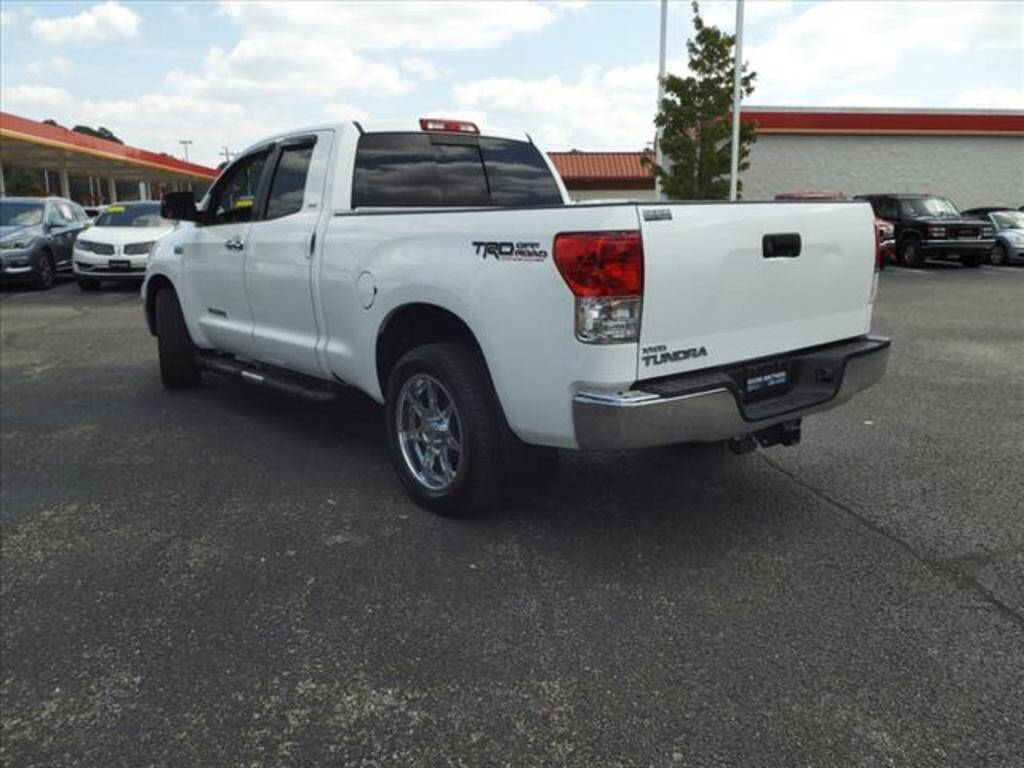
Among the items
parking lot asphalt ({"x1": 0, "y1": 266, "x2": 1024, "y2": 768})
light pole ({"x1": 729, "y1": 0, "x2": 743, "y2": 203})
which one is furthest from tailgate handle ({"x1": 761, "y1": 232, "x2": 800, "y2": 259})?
light pole ({"x1": 729, "y1": 0, "x2": 743, "y2": 203})

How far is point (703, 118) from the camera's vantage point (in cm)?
2308

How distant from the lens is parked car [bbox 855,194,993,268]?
63.3ft

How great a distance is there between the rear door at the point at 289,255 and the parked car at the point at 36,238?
12385 millimetres

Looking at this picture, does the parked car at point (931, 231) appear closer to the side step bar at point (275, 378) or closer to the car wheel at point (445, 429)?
the side step bar at point (275, 378)

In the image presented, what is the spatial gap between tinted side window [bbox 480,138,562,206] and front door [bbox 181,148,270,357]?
1.50 m

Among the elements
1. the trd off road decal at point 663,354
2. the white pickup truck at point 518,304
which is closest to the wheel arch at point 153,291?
the white pickup truck at point 518,304

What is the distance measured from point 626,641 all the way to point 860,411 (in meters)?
3.88

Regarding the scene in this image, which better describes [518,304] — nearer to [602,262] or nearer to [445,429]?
[602,262]

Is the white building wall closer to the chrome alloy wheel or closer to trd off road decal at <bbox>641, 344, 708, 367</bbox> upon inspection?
the chrome alloy wheel

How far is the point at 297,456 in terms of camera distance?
210 inches

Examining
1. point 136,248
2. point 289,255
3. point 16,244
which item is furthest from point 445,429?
point 16,244

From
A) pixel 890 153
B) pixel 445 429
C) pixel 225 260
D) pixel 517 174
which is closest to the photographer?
pixel 445 429

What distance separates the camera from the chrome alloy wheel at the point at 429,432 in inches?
163

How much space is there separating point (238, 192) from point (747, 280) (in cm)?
385
